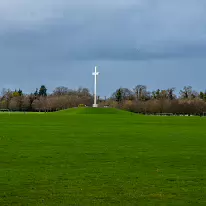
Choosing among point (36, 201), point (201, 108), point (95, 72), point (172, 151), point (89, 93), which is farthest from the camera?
point (89, 93)

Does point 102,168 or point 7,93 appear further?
point 7,93

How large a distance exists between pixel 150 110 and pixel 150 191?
413 feet

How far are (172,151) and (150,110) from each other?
382 ft

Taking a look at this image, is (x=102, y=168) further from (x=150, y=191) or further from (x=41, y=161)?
(x=150, y=191)

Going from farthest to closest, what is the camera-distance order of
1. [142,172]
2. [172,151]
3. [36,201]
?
[172,151], [142,172], [36,201]

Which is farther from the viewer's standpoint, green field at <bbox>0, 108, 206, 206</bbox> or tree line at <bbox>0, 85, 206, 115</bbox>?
tree line at <bbox>0, 85, 206, 115</bbox>

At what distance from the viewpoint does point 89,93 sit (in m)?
178

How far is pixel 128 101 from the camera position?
146250mm

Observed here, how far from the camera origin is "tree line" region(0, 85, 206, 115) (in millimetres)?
134375

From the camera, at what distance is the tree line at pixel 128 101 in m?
134

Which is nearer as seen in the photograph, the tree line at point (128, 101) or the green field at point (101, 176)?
the green field at point (101, 176)

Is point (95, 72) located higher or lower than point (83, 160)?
higher

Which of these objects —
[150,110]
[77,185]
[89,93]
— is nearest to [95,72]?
[150,110]

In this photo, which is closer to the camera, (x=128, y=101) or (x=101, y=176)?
(x=101, y=176)
